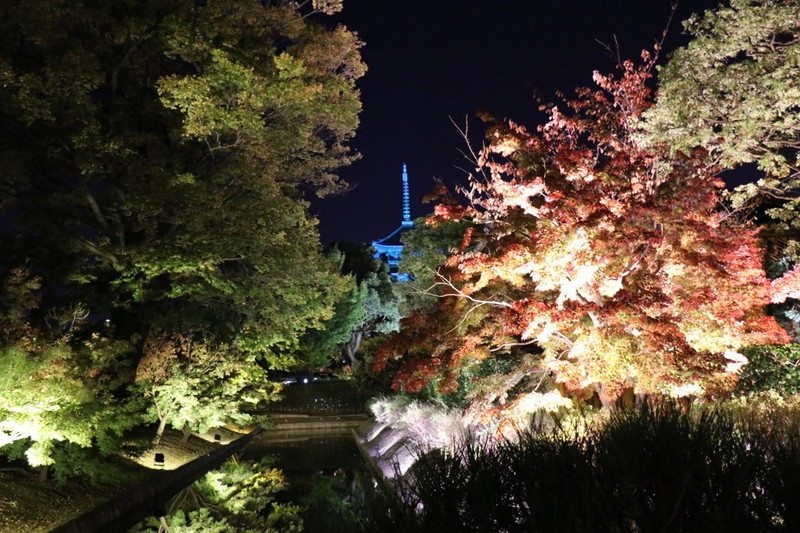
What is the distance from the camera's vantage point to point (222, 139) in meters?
12.9

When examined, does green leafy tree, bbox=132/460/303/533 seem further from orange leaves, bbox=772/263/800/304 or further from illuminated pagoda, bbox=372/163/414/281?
illuminated pagoda, bbox=372/163/414/281

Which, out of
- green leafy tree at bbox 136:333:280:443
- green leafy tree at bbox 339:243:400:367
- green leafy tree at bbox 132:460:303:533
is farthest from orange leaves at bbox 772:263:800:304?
green leafy tree at bbox 339:243:400:367

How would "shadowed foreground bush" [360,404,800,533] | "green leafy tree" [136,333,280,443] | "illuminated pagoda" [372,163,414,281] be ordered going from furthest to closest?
"illuminated pagoda" [372,163,414,281], "green leafy tree" [136,333,280,443], "shadowed foreground bush" [360,404,800,533]

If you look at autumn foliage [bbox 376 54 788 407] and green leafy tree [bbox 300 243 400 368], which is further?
green leafy tree [bbox 300 243 400 368]

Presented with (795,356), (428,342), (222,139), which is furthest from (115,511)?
(795,356)

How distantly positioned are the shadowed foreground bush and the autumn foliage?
3046mm

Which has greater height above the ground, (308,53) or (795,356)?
(308,53)

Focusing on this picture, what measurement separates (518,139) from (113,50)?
8.64 m

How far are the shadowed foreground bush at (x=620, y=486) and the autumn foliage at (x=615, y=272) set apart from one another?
3046mm

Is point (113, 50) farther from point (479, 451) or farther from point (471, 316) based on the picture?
point (479, 451)

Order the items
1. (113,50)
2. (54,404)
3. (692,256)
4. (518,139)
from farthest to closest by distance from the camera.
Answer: (113,50)
(518,139)
(692,256)
(54,404)

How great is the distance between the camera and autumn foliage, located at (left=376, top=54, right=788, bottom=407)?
7.40m

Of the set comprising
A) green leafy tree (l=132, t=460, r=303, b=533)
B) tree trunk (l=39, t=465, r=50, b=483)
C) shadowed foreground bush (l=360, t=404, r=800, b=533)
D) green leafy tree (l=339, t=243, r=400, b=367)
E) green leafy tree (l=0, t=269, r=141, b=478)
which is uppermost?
green leafy tree (l=339, t=243, r=400, b=367)

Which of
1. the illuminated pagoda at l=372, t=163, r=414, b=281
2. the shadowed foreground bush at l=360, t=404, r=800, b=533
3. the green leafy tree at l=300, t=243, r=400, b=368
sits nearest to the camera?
the shadowed foreground bush at l=360, t=404, r=800, b=533
